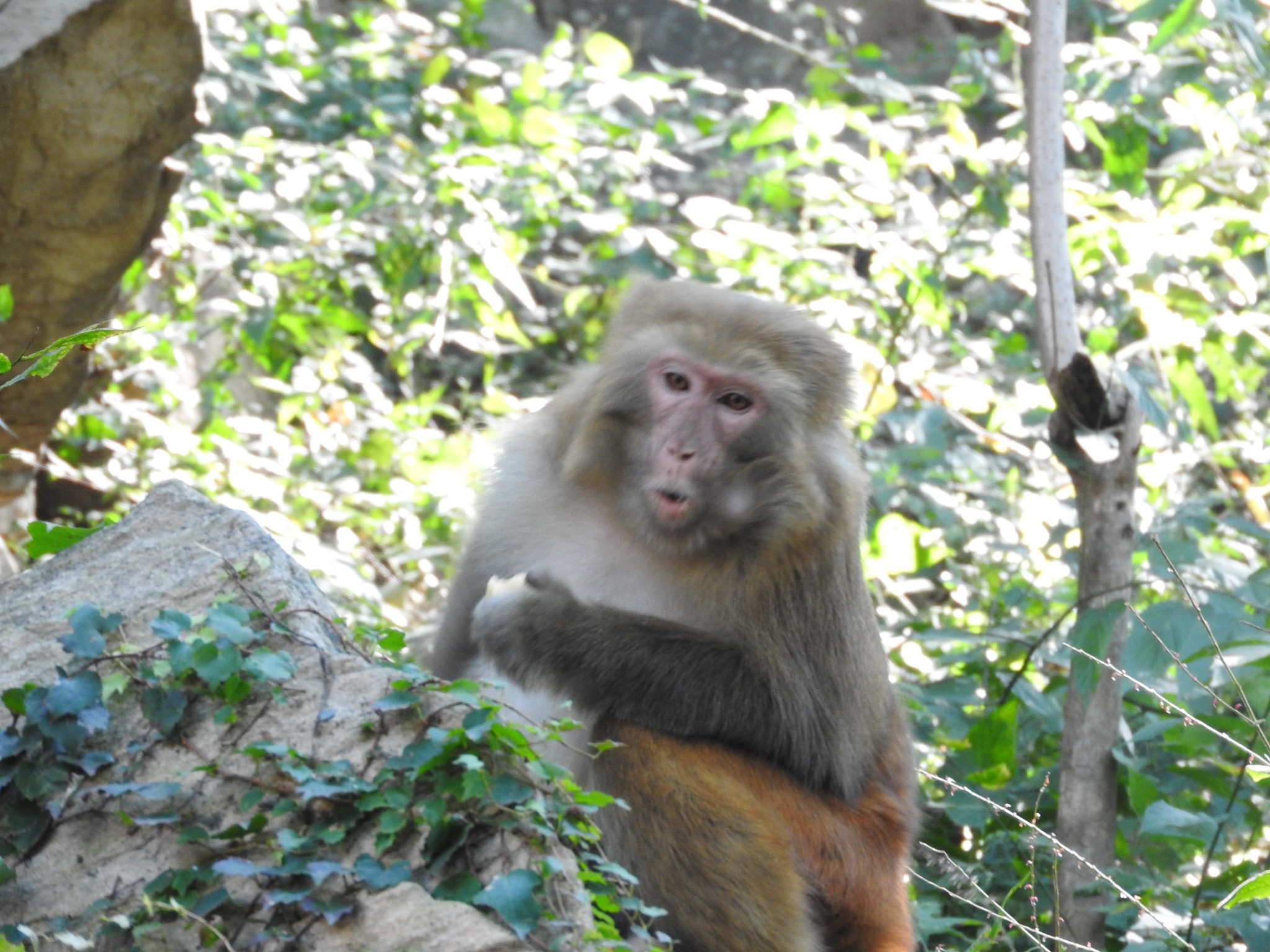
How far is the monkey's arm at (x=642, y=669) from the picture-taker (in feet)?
9.50

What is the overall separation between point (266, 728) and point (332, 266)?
4844mm

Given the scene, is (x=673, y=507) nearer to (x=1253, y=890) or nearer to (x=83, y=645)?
Result: (x=83, y=645)

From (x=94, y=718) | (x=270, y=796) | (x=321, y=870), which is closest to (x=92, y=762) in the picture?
(x=94, y=718)

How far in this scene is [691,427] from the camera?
3.02 meters

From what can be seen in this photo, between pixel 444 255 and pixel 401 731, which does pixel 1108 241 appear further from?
pixel 401 731

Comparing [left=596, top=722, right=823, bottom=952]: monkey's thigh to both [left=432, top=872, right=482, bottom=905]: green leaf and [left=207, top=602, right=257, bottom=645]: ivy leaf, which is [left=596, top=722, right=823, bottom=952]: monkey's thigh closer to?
[left=432, top=872, right=482, bottom=905]: green leaf

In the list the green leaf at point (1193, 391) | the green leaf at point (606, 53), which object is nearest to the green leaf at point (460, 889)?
the green leaf at point (1193, 391)

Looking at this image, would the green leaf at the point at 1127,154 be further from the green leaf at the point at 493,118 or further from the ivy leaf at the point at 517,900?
the ivy leaf at the point at 517,900

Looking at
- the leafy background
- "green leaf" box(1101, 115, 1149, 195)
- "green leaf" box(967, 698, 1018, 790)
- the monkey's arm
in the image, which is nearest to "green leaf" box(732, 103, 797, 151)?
the leafy background

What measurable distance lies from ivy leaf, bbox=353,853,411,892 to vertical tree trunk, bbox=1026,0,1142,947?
2132 mm

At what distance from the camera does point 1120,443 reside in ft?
12.2

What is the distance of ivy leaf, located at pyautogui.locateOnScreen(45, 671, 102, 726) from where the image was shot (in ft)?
7.41

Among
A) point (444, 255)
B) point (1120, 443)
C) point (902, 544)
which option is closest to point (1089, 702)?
point (1120, 443)

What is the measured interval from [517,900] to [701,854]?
2.65 feet
